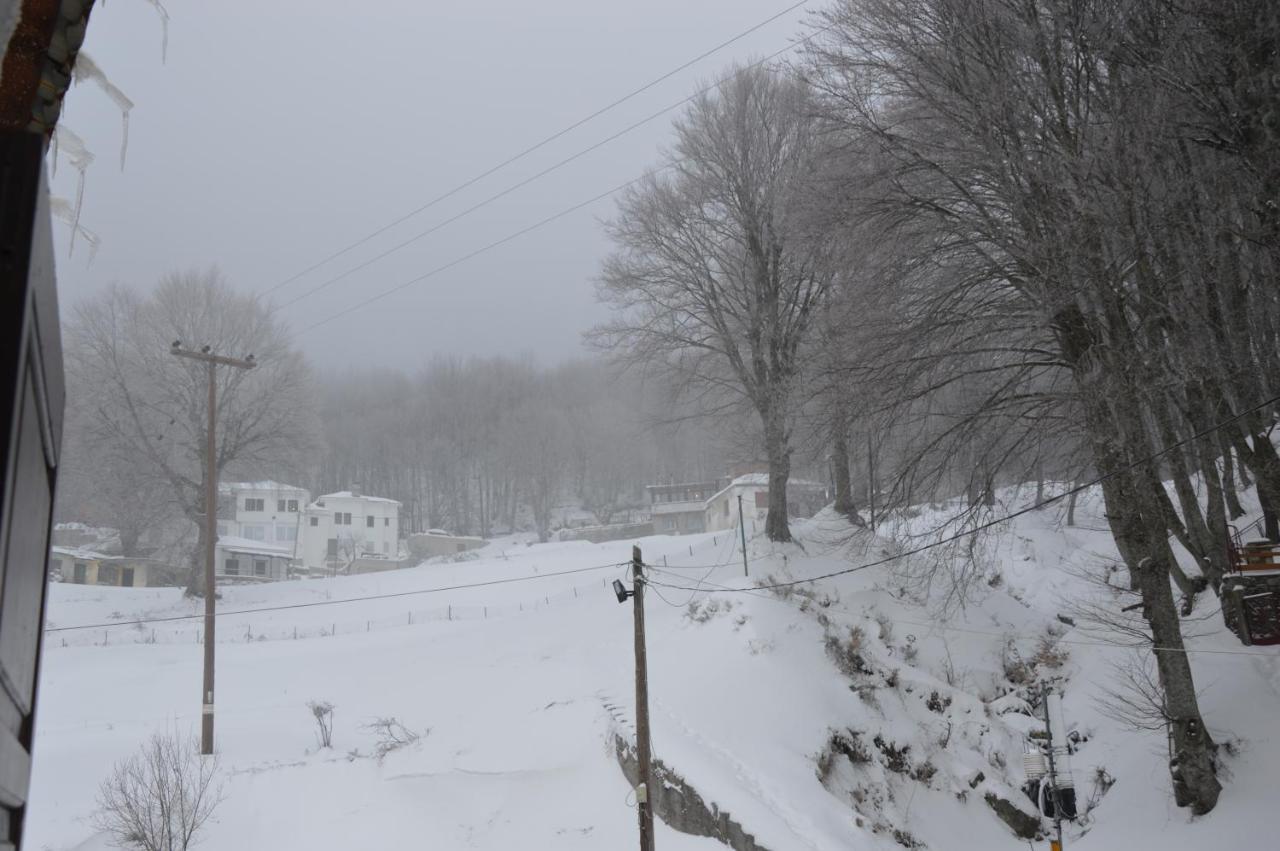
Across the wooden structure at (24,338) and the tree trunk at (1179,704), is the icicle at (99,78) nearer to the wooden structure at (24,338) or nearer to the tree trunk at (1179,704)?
the wooden structure at (24,338)

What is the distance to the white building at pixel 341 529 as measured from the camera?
72.6 meters

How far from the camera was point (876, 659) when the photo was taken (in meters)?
20.8

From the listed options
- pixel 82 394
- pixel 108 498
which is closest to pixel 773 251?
pixel 82 394

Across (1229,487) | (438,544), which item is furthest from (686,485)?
(1229,487)

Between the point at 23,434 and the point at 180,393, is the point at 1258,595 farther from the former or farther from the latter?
the point at 180,393

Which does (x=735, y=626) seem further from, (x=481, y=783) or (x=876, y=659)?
(x=481, y=783)

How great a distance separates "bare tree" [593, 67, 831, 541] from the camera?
25.5 metres

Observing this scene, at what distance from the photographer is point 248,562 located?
59312mm

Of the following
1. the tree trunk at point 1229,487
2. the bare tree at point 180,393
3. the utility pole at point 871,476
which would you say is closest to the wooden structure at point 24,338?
the utility pole at point 871,476

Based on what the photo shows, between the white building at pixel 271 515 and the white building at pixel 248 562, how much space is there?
11.2m

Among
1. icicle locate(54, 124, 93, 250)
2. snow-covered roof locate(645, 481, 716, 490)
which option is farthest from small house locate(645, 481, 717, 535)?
icicle locate(54, 124, 93, 250)

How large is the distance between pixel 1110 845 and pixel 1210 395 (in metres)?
7.44

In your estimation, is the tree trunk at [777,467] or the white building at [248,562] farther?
the white building at [248,562]

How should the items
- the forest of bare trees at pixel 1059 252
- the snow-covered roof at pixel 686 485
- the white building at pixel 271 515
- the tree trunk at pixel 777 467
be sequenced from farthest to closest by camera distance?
the snow-covered roof at pixel 686 485 < the white building at pixel 271 515 < the tree trunk at pixel 777 467 < the forest of bare trees at pixel 1059 252
